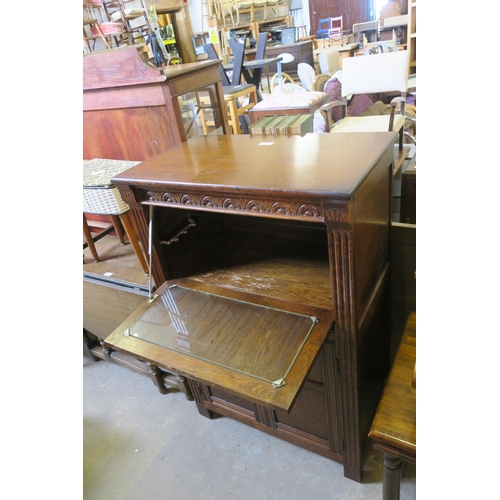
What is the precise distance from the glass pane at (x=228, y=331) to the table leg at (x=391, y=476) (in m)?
0.32

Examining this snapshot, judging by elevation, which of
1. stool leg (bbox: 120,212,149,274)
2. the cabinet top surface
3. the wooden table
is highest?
the cabinet top surface

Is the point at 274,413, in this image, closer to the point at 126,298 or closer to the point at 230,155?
the point at 126,298

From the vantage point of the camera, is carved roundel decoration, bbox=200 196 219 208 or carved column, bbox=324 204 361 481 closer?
carved column, bbox=324 204 361 481

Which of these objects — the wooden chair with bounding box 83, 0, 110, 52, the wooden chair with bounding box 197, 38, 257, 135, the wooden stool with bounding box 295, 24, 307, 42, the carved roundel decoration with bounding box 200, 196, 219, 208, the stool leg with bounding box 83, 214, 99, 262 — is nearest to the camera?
the carved roundel decoration with bounding box 200, 196, 219, 208

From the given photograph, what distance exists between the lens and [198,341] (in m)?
0.93

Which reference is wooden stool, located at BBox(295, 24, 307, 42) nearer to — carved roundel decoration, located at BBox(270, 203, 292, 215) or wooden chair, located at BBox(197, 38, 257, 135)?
wooden chair, located at BBox(197, 38, 257, 135)

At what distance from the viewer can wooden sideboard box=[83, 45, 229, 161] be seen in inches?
52.2

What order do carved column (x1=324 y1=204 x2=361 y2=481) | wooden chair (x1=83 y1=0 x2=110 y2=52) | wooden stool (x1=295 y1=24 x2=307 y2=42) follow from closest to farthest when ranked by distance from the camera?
carved column (x1=324 y1=204 x2=361 y2=481) < wooden chair (x1=83 y1=0 x2=110 y2=52) < wooden stool (x1=295 y1=24 x2=307 y2=42)

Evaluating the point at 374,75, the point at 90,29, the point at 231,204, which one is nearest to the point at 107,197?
the point at 231,204

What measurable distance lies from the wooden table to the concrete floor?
44cm

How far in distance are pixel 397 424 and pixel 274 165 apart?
66cm

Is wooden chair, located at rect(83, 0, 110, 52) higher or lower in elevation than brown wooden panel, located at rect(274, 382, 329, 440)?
higher

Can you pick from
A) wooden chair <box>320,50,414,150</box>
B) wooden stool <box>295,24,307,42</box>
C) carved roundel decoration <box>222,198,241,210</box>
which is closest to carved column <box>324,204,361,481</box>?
carved roundel decoration <box>222,198,241,210</box>
